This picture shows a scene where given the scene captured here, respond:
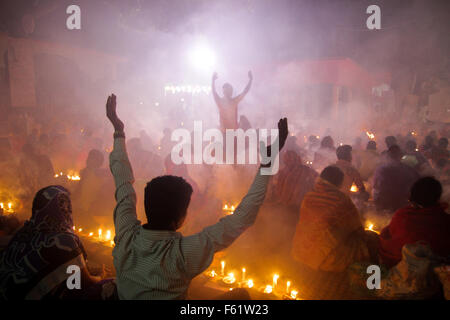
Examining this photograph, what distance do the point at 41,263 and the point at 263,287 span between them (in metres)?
2.24

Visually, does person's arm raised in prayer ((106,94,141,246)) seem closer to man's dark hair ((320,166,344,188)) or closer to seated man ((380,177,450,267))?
man's dark hair ((320,166,344,188))

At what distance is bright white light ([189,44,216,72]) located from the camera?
1620 centimetres

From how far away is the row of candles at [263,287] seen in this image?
3.31 meters

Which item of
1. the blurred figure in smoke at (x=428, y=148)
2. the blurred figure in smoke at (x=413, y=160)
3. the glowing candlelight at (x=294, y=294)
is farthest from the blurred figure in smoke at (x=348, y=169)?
the blurred figure in smoke at (x=428, y=148)

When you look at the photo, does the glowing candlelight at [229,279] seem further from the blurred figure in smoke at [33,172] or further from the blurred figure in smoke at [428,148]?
the blurred figure in smoke at [428,148]

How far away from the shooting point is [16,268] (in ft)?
6.98

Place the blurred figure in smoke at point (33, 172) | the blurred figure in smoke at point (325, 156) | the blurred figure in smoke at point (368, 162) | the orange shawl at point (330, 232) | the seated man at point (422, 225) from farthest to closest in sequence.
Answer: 1. the blurred figure in smoke at point (325, 156)
2. the blurred figure in smoke at point (368, 162)
3. the blurred figure in smoke at point (33, 172)
4. the orange shawl at point (330, 232)
5. the seated man at point (422, 225)

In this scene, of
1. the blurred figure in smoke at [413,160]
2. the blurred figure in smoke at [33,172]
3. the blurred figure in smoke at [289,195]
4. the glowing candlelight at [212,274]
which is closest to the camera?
the glowing candlelight at [212,274]

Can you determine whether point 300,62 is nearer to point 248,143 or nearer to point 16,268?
point 248,143

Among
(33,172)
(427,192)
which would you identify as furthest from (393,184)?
(33,172)

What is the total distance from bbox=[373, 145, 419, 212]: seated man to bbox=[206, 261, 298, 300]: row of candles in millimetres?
2696

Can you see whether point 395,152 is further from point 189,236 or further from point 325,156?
point 189,236

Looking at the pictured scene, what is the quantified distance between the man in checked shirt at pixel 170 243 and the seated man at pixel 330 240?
181 centimetres

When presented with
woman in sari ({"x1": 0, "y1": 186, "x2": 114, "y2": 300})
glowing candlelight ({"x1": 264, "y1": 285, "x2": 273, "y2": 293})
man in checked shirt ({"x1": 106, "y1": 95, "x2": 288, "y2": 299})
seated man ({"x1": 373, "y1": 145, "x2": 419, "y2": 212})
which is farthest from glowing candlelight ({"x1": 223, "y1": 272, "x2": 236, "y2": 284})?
seated man ({"x1": 373, "y1": 145, "x2": 419, "y2": 212})
